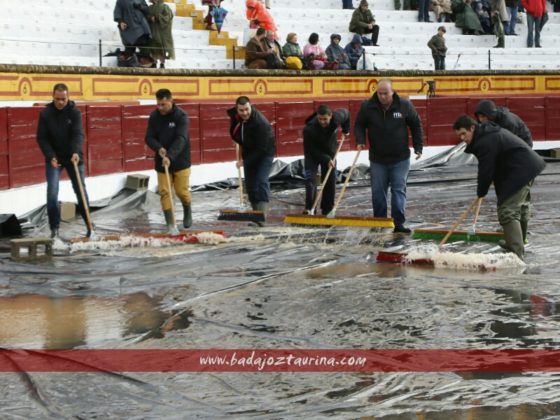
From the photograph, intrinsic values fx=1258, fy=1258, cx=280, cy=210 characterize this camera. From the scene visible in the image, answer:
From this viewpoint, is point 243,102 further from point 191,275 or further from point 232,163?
point 232,163

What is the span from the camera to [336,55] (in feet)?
86.3

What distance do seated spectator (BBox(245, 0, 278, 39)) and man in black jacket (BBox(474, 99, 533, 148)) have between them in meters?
13.4

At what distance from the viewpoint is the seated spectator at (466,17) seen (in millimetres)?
31109

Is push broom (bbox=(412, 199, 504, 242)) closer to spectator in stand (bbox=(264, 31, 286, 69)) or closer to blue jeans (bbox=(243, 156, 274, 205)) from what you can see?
blue jeans (bbox=(243, 156, 274, 205))

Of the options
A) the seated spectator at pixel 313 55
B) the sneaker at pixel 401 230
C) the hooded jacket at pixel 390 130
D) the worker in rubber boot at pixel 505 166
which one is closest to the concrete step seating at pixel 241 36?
the seated spectator at pixel 313 55

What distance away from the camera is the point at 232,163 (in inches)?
864

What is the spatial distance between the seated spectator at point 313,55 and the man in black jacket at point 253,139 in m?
10.8

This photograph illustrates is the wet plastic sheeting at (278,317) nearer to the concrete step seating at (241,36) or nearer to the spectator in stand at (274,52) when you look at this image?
the concrete step seating at (241,36)

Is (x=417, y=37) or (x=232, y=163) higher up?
(x=417, y=37)

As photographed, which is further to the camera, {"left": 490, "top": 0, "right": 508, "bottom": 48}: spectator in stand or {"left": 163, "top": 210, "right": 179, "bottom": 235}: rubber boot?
{"left": 490, "top": 0, "right": 508, "bottom": 48}: spectator in stand

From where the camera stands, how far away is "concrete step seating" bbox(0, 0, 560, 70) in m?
20.9

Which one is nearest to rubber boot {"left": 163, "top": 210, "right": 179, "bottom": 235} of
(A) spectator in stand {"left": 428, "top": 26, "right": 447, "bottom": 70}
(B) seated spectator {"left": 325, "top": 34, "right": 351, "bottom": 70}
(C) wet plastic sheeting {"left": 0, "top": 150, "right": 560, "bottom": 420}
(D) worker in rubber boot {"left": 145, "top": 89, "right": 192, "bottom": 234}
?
(D) worker in rubber boot {"left": 145, "top": 89, "right": 192, "bottom": 234}

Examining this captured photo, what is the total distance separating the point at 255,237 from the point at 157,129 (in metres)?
1.86

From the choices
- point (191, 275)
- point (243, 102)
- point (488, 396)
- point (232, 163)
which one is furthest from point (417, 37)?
point (488, 396)
